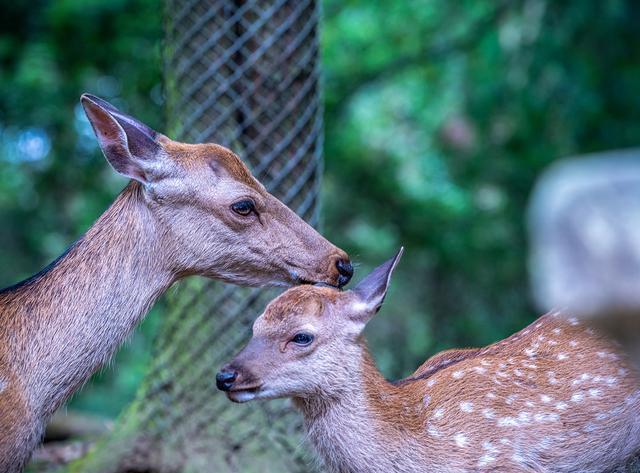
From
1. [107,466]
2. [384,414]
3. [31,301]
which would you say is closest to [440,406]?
[384,414]

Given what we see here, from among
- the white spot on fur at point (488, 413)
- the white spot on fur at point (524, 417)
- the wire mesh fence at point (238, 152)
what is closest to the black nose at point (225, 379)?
the white spot on fur at point (488, 413)

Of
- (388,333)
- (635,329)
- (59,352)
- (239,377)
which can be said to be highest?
(635,329)

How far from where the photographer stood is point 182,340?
645 centimetres

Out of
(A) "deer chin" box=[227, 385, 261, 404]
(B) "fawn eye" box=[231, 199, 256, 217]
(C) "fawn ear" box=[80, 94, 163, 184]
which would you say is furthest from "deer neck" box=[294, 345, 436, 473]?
(C) "fawn ear" box=[80, 94, 163, 184]

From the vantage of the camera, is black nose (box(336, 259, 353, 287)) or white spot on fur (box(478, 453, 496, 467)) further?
black nose (box(336, 259, 353, 287))

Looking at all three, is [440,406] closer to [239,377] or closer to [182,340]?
[239,377]

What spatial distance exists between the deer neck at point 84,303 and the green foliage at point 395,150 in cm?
481

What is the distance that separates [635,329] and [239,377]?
2.49m

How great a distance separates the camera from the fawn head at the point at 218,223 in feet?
15.7

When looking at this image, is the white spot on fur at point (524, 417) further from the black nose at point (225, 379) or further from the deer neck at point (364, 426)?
the black nose at point (225, 379)

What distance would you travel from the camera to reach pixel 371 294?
470 centimetres

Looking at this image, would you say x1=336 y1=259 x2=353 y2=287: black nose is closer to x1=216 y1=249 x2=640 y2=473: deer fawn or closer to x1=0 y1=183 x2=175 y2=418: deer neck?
x1=216 y1=249 x2=640 y2=473: deer fawn

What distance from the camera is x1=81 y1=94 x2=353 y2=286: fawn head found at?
480 centimetres

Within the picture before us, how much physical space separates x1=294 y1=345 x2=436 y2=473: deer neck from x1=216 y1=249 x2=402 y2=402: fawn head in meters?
0.07
